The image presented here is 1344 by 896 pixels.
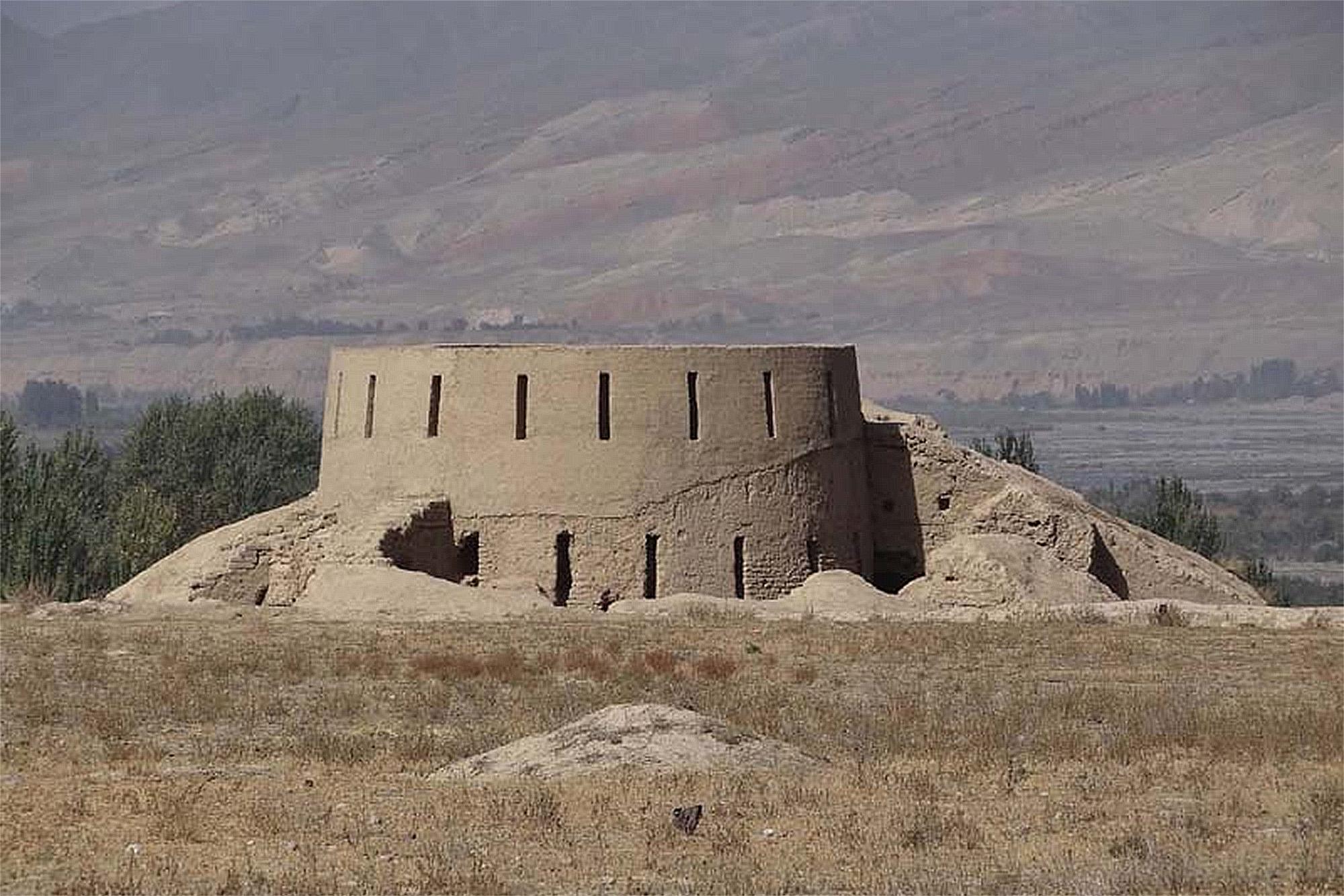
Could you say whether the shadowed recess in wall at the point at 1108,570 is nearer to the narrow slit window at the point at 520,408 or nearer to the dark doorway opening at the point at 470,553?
the narrow slit window at the point at 520,408

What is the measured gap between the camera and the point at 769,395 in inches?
1401

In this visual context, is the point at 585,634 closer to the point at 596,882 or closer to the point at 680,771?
the point at 680,771

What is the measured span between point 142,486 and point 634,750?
48049 millimetres

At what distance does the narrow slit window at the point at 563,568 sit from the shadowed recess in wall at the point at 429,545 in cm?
151

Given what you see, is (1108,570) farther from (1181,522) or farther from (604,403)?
(1181,522)

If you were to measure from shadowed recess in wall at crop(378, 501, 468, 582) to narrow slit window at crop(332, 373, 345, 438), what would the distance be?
3.07 m

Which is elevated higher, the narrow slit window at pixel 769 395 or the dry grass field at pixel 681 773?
the narrow slit window at pixel 769 395

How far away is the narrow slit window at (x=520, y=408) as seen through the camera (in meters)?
35.1

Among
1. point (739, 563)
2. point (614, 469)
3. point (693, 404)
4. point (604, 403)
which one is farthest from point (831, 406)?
point (614, 469)

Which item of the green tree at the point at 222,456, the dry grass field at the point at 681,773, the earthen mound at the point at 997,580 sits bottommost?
the dry grass field at the point at 681,773

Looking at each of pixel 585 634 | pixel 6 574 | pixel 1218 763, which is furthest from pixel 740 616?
pixel 6 574

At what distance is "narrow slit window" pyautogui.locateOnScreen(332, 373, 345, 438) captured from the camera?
37.4m

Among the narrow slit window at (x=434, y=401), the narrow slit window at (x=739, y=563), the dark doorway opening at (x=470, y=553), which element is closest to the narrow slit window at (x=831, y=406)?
the narrow slit window at (x=739, y=563)

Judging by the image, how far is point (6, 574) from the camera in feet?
178
